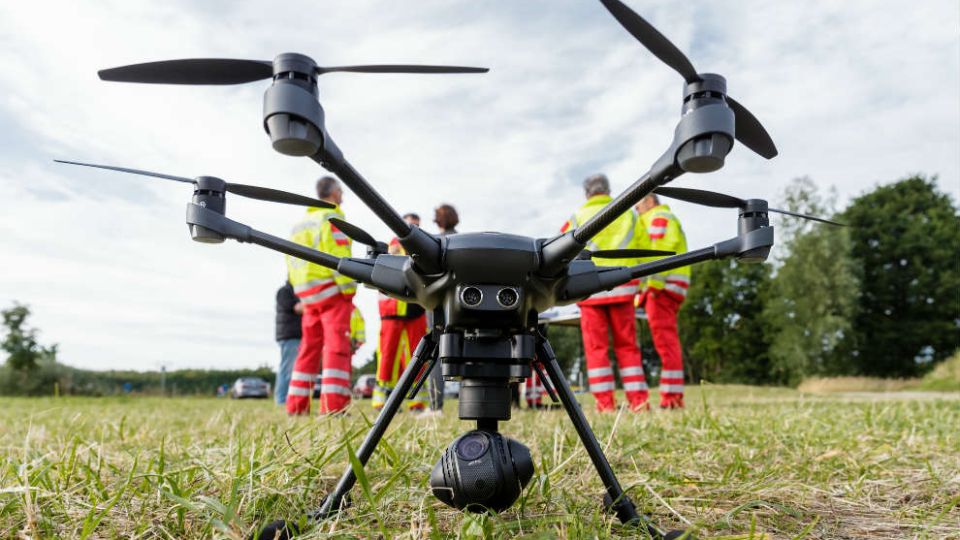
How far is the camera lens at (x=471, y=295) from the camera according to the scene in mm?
1062

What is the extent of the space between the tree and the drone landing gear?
30001 millimetres

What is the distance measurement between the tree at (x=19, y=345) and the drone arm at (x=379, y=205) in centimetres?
3040

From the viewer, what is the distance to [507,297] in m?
1.07

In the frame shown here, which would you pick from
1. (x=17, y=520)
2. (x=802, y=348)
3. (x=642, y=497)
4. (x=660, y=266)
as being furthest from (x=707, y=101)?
(x=802, y=348)

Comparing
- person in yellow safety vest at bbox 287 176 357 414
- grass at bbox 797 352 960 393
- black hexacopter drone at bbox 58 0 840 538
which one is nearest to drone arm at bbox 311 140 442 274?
black hexacopter drone at bbox 58 0 840 538

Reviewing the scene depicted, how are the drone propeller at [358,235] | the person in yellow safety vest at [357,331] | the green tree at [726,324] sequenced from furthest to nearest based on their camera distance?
the green tree at [726,324] < the person in yellow safety vest at [357,331] < the drone propeller at [358,235]

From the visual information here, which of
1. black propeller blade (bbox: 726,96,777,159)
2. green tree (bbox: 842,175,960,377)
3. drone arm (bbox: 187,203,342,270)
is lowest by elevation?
drone arm (bbox: 187,203,342,270)

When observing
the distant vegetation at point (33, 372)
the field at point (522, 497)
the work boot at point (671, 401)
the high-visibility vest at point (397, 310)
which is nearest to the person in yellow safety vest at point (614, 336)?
the work boot at point (671, 401)

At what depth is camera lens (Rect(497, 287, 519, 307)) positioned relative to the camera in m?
1.06

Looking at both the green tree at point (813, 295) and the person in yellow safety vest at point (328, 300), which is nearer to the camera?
the person in yellow safety vest at point (328, 300)

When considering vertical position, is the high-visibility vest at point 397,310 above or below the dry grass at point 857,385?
above

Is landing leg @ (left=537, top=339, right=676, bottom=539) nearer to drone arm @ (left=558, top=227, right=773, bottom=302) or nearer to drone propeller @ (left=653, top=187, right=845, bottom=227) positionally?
drone arm @ (left=558, top=227, right=773, bottom=302)

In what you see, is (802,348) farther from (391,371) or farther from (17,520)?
(17,520)

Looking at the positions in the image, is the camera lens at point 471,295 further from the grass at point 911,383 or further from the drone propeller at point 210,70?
the grass at point 911,383
